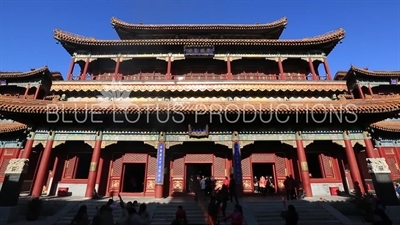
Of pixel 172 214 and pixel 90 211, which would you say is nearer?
pixel 172 214

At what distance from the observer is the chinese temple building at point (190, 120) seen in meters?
12.3

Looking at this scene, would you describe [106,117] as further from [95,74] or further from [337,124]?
[337,124]

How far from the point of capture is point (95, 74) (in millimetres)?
19812

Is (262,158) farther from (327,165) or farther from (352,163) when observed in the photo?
(352,163)

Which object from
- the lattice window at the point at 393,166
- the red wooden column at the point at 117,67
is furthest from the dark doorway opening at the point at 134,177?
the lattice window at the point at 393,166

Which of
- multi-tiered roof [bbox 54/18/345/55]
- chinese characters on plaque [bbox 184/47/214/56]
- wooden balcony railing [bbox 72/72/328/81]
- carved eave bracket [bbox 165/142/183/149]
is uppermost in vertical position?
multi-tiered roof [bbox 54/18/345/55]

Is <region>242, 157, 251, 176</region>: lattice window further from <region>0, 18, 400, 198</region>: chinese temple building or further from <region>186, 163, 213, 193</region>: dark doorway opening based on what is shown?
<region>186, 163, 213, 193</region>: dark doorway opening

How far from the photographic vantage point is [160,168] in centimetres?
1239

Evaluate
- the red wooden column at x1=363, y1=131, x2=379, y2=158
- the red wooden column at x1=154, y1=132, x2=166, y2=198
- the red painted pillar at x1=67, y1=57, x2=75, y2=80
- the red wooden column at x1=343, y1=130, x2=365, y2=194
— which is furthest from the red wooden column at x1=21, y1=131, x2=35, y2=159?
the red wooden column at x1=363, y1=131, x2=379, y2=158

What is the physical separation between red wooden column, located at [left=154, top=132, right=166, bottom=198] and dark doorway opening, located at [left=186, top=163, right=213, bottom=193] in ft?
7.04

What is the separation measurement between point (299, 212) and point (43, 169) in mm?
13337

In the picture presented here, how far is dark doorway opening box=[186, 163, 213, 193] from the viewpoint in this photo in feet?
45.6

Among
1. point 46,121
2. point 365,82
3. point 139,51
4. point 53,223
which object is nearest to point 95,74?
point 139,51

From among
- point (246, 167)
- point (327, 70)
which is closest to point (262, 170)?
point (246, 167)
